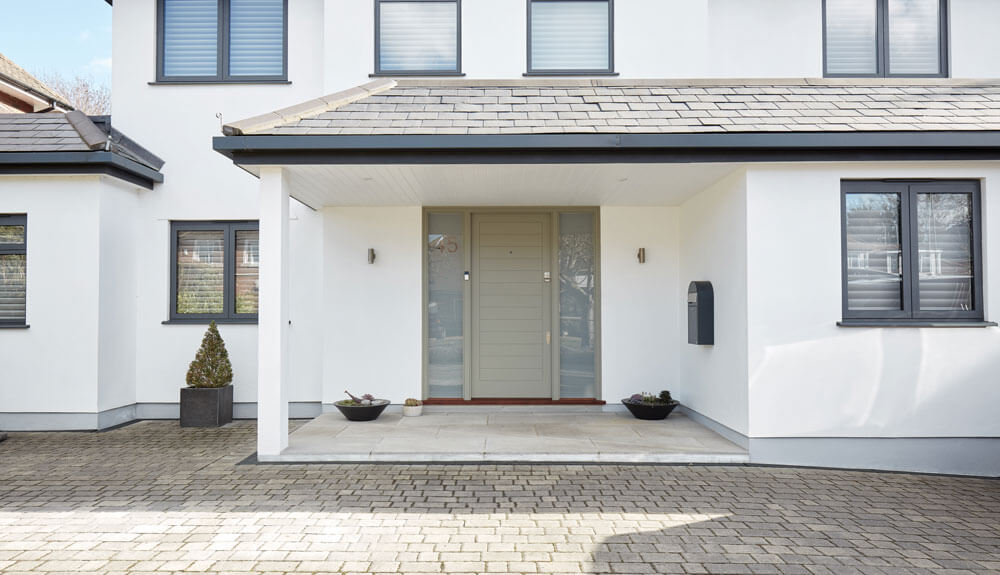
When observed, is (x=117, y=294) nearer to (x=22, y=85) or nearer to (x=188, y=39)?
(x=188, y=39)

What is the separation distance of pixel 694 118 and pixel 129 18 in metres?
7.79

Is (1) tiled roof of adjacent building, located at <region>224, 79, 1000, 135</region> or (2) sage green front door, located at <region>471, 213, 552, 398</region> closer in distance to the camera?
(1) tiled roof of adjacent building, located at <region>224, 79, 1000, 135</region>

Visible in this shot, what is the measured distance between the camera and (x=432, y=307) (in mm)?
8516

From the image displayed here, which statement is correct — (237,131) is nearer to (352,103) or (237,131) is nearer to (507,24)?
(352,103)

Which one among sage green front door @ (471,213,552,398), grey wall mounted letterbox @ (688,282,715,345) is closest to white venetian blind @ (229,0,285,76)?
sage green front door @ (471,213,552,398)

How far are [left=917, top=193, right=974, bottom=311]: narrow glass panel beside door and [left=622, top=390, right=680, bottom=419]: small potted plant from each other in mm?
2820

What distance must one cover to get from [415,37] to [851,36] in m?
6.05

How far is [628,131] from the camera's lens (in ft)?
19.3

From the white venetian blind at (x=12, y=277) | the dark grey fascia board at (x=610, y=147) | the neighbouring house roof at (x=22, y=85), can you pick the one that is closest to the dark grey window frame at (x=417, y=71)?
the dark grey fascia board at (x=610, y=147)

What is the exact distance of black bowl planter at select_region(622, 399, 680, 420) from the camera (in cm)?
760

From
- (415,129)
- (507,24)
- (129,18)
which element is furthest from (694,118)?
(129,18)

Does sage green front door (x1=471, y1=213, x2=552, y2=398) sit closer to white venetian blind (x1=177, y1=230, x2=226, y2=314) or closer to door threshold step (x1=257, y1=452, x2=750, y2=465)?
door threshold step (x1=257, y1=452, x2=750, y2=465)

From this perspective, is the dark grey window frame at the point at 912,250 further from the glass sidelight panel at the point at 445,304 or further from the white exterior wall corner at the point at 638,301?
the glass sidelight panel at the point at 445,304

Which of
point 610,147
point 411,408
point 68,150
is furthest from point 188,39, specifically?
point 610,147
